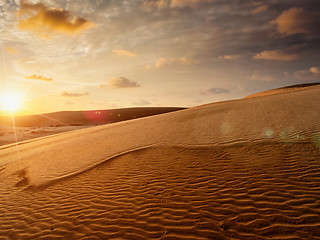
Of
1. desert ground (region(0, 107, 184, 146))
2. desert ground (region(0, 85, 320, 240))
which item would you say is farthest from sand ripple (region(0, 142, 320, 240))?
desert ground (region(0, 107, 184, 146))

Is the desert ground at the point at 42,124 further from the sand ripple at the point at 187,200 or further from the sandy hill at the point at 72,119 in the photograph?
the sand ripple at the point at 187,200

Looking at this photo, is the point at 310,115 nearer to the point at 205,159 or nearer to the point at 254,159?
the point at 254,159

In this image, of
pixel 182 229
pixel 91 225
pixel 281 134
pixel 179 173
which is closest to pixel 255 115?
pixel 281 134

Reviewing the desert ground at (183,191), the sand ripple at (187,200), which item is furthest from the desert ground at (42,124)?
the sand ripple at (187,200)

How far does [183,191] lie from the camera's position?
19.0ft

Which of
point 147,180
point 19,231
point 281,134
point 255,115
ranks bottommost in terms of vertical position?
point 19,231

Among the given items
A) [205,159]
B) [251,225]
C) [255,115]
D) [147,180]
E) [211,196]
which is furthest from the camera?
[255,115]

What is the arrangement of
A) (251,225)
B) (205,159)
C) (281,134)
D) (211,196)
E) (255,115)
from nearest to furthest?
(251,225), (211,196), (205,159), (281,134), (255,115)

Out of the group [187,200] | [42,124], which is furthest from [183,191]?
[42,124]

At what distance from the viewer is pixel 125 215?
516 cm

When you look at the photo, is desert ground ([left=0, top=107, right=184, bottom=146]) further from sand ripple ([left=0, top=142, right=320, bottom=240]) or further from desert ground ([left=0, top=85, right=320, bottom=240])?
sand ripple ([left=0, top=142, right=320, bottom=240])

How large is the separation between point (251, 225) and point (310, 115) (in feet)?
37.4

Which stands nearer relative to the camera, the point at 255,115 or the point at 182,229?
the point at 182,229

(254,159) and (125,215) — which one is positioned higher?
(254,159)
